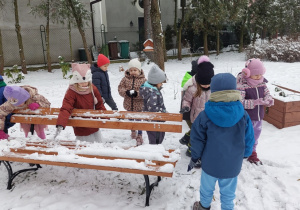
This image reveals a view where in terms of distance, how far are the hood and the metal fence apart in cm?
1501

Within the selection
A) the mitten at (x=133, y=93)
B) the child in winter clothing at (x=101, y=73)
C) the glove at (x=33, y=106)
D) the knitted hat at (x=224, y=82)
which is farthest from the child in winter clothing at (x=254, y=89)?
the glove at (x=33, y=106)

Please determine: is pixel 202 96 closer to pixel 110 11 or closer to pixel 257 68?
pixel 257 68

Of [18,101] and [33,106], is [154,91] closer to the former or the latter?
[33,106]

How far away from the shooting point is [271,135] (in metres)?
4.54

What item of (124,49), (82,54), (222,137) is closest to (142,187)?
(222,137)

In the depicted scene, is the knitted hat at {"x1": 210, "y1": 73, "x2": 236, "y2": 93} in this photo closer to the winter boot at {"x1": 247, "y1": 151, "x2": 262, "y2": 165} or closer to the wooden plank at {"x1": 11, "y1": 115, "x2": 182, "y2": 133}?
the wooden plank at {"x1": 11, "y1": 115, "x2": 182, "y2": 133}

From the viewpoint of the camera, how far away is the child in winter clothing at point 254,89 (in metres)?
3.40

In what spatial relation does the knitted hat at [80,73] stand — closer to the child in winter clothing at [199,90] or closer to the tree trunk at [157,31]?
the child in winter clothing at [199,90]

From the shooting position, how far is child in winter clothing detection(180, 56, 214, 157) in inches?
133

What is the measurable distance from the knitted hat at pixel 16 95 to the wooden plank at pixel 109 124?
25cm

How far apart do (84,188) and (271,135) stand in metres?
3.43

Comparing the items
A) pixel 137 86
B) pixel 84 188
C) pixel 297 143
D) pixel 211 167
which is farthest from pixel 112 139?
pixel 297 143

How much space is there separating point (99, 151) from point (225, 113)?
1.64 meters

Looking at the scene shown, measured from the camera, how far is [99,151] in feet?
9.97
